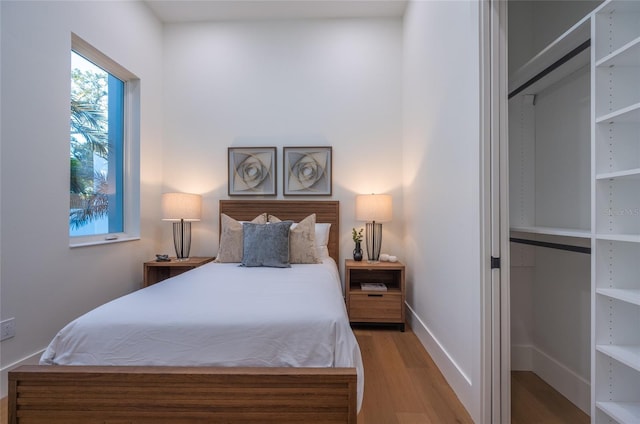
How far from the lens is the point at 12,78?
1962mm

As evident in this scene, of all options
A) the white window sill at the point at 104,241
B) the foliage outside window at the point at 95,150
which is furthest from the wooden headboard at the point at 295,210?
the foliage outside window at the point at 95,150

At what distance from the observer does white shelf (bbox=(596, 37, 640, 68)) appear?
1.01 meters

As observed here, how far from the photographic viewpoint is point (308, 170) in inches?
138

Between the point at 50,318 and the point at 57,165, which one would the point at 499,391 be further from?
the point at 57,165

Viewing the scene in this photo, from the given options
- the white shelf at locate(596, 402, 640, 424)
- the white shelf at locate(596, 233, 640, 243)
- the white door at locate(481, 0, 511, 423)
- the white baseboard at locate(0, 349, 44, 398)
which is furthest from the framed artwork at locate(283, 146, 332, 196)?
the white shelf at locate(596, 402, 640, 424)

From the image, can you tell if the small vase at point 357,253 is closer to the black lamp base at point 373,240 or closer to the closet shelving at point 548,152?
the black lamp base at point 373,240

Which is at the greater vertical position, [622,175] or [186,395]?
[622,175]

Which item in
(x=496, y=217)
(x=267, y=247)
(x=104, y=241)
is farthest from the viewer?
(x=104, y=241)

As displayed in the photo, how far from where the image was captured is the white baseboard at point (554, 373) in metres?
1.72

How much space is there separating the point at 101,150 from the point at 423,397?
11.0ft

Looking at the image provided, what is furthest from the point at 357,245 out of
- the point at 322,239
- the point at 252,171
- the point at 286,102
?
the point at 286,102

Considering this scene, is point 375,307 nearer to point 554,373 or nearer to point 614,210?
point 554,373

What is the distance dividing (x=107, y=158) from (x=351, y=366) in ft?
9.85

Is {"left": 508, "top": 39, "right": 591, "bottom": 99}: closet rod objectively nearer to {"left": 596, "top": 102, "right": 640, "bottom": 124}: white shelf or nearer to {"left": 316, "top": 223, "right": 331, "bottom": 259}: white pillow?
{"left": 596, "top": 102, "right": 640, "bottom": 124}: white shelf
